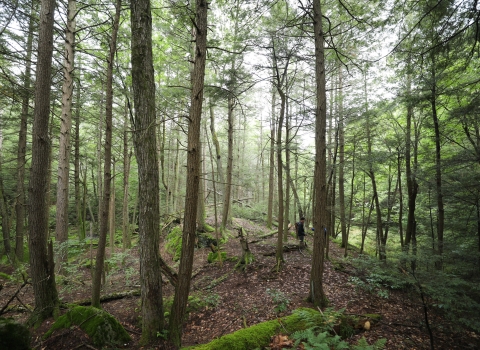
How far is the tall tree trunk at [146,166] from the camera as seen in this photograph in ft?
13.0

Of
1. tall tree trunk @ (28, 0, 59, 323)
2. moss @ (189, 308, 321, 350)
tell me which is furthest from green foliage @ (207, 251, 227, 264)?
tall tree trunk @ (28, 0, 59, 323)

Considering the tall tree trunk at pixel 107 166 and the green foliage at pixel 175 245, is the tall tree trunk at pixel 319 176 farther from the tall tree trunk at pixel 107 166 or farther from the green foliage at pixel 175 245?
the green foliage at pixel 175 245

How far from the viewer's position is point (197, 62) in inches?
143

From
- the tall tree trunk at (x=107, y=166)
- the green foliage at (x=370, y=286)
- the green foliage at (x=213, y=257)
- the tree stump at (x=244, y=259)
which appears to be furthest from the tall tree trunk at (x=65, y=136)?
the green foliage at (x=370, y=286)

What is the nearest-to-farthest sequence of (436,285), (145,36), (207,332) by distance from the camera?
(145,36) → (436,285) → (207,332)

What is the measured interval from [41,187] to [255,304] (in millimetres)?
5822

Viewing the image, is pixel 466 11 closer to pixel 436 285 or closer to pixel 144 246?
pixel 436 285

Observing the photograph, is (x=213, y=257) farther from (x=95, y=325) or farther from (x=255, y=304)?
(x=95, y=325)

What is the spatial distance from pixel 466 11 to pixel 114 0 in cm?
762

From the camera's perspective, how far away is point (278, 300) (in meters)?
A: 6.21

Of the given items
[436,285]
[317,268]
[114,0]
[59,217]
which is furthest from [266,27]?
[59,217]

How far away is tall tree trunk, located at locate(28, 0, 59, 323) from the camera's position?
14.2 feet

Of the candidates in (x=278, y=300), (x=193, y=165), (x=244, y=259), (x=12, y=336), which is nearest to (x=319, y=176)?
(x=193, y=165)

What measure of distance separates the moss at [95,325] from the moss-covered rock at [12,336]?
154cm
